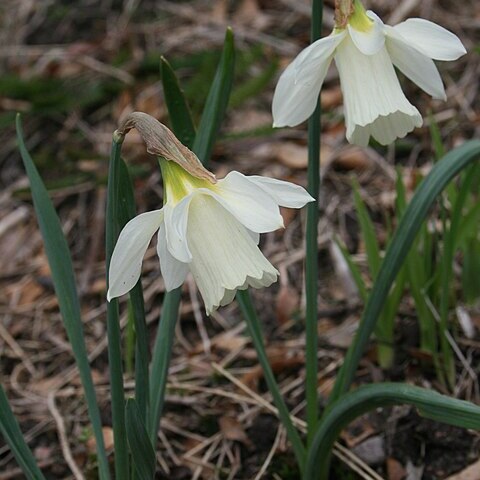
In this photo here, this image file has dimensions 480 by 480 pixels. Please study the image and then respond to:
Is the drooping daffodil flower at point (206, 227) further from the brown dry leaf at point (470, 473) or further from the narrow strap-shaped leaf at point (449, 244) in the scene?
the brown dry leaf at point (470, 473)

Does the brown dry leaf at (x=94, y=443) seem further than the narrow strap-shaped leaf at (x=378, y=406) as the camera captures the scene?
Yes

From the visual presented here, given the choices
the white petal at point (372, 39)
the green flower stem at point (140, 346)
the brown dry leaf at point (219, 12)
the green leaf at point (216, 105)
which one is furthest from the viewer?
the brown dry leaf at point (219, 12)

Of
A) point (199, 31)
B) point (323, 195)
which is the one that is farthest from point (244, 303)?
point (199, 31)

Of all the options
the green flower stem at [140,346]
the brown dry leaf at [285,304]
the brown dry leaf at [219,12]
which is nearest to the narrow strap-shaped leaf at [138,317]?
the green flower stem at [140,346]

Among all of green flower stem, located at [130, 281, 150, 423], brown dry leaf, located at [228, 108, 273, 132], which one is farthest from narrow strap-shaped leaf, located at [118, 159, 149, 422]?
brown dry leaf, located at [228, 108, 273, 132]

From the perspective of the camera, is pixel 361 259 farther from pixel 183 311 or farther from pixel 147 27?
pixel 147 27
